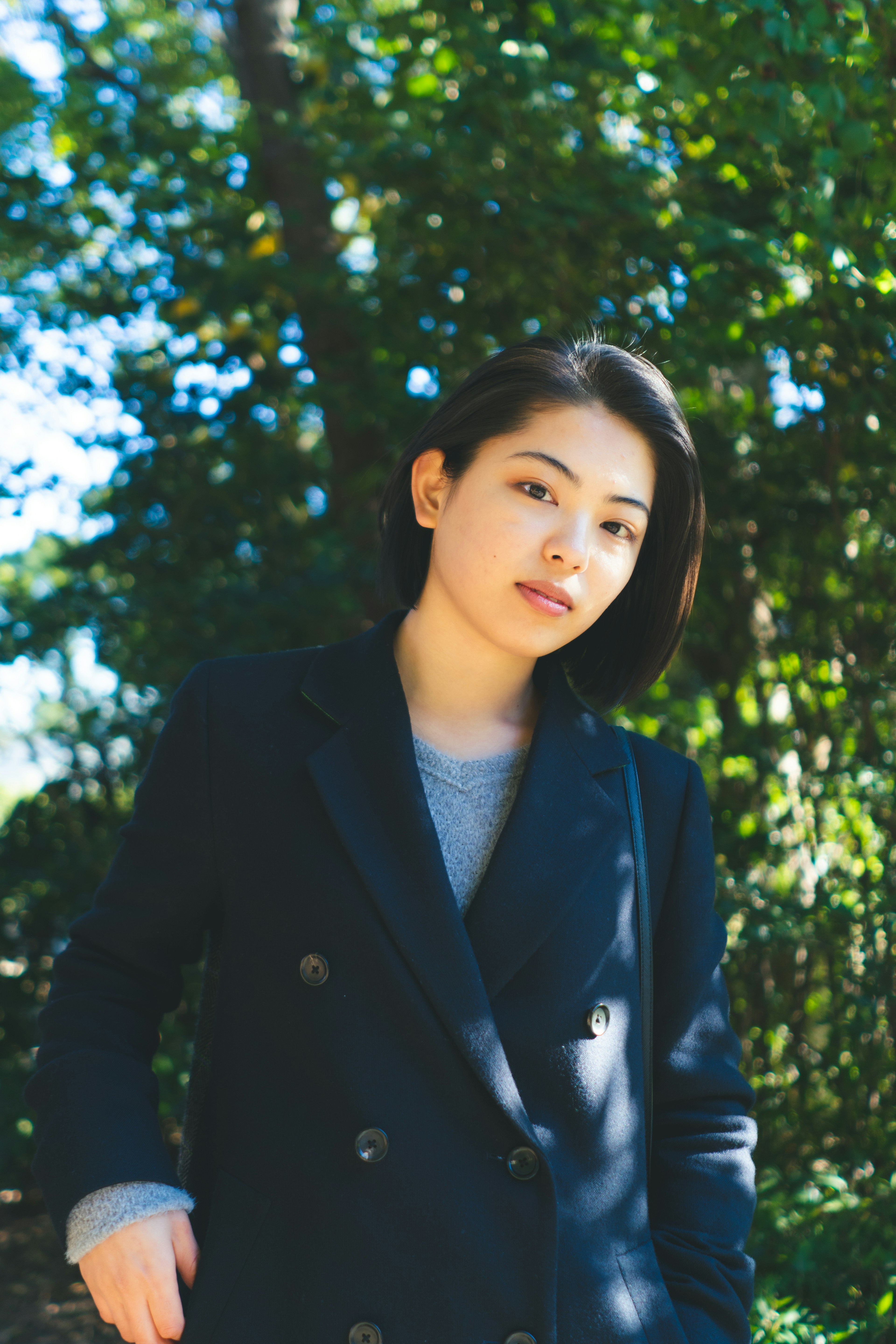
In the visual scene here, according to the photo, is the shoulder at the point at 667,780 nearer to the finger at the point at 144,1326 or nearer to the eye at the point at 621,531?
the eye at the point at 621,531

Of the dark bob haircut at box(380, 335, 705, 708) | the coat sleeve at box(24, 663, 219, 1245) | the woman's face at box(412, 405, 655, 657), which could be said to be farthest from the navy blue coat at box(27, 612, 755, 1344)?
the dark bob haircut at box(380, 335, 705, 708)

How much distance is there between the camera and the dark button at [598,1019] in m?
1.40

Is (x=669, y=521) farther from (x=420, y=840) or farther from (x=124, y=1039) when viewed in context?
(x=124, y=1039)

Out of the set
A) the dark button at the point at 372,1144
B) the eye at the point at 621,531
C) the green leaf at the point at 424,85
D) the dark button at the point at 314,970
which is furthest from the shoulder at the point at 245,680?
the green leaf at the point at 424,85

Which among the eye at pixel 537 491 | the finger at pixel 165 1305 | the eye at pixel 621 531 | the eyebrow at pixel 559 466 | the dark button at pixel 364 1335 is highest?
the eyebrow at pixel 559 466

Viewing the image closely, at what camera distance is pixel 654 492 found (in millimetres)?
1657

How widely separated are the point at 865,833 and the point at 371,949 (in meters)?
2.06

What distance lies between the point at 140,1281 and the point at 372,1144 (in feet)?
1.04

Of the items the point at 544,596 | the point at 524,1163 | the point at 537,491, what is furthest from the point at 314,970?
the point at 537,491

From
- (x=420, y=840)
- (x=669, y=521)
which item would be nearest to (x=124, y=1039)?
(x=420, y=840)

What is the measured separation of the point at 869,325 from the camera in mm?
2465

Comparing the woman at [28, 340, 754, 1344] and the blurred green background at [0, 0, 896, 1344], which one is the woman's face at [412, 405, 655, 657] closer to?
the woman at [28, 340, 754, 1344]

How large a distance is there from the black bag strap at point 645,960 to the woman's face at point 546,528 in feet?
1.02

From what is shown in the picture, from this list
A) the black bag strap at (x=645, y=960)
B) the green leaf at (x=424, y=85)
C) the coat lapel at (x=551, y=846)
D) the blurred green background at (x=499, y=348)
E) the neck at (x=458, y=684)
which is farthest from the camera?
the green leaf at (x=424, y=85)
